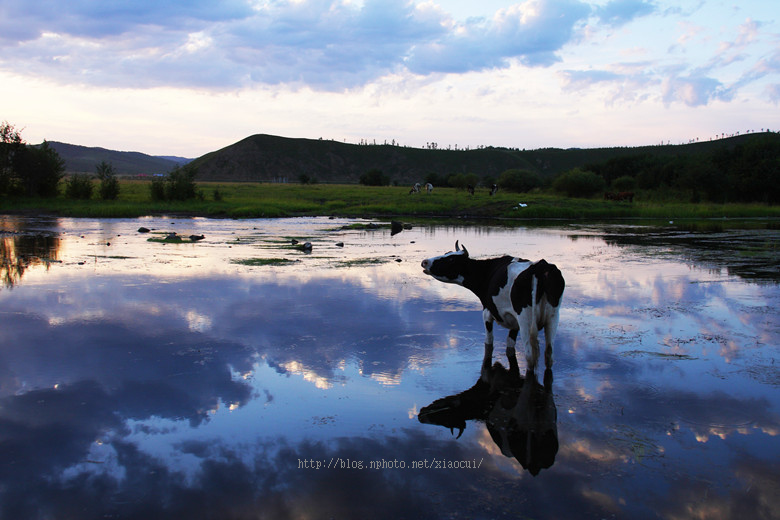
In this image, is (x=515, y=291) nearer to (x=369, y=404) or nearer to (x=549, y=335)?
(x=549, y=335)

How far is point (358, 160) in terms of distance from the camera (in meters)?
174

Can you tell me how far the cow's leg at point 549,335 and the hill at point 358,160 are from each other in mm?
145373

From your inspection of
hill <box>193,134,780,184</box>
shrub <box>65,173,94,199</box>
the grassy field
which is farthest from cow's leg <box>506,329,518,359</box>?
hill <box>193,134,780,184</box>

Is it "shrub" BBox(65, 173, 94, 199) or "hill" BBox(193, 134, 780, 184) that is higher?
"hill" BBox(193, 134, 780, 184)

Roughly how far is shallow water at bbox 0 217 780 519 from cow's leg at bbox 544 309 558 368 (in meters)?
0.25

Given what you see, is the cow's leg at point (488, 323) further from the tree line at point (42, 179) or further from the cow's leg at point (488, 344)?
the tree line at point (42, 179)

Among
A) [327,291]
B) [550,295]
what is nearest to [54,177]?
[327,291]

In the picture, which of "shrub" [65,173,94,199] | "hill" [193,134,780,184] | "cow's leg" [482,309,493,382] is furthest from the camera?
"hill" [193,134,780,184]

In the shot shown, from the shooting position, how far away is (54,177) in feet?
150

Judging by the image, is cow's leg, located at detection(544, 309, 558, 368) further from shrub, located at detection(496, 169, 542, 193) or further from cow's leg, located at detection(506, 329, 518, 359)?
shrub, located at detection(496, 169, 542, 193)

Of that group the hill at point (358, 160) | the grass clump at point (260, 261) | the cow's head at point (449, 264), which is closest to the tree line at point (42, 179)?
the grass clump at point (260, 261)

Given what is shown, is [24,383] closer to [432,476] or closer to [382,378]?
[382,378]

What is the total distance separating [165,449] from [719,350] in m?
7.82

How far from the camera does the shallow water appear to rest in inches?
185
